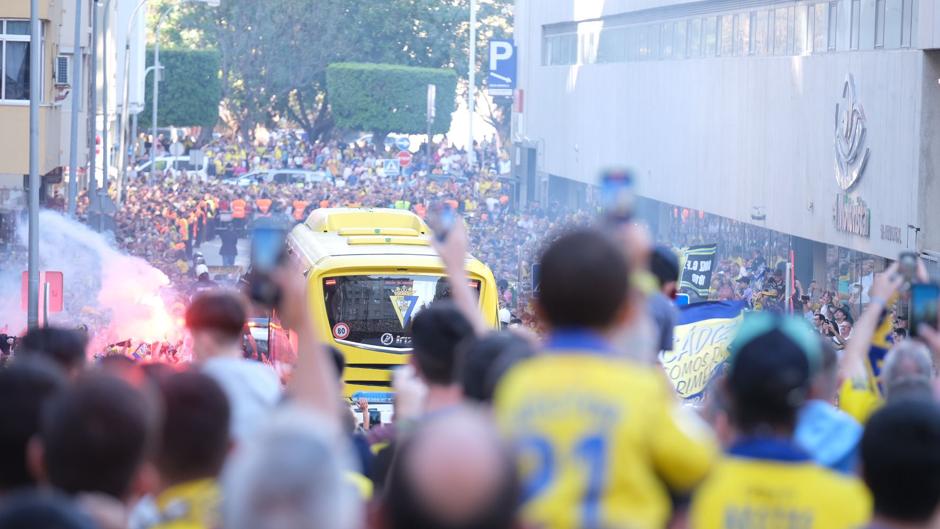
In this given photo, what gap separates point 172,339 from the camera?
21.0 metres

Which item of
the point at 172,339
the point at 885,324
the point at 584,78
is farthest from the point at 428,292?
the point at 584,78

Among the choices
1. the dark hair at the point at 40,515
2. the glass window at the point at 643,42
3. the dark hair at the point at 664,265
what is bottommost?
the dark hair at the point at 40,515

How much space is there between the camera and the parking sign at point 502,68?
69.2 meters

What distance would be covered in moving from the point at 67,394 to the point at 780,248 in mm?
33881

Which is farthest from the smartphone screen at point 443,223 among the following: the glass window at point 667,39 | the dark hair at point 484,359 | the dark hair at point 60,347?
the glass window at point 667,39

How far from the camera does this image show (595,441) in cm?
404

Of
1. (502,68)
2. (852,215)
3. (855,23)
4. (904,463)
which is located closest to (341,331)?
(904,463)

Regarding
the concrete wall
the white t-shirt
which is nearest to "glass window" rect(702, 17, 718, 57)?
the concrete wall

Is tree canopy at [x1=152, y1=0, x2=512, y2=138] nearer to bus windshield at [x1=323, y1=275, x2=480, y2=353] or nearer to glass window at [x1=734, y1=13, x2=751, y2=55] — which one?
glass window at [x1=734, y1=13, x2=751, y2=55]

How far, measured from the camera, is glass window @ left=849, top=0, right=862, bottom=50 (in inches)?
1205

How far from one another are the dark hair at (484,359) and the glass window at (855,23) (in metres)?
26.2

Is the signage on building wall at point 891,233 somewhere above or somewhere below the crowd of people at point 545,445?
below

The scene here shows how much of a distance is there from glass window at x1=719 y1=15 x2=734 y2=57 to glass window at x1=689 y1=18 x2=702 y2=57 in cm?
205

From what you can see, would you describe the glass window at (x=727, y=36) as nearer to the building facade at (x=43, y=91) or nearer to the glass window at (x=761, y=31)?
the glass window at (x=761, y=31)
